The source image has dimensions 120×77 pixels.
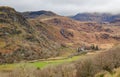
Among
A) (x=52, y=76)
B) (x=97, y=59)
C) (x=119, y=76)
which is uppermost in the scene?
(x=119, y=76)

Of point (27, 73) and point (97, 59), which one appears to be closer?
point (27, 73)

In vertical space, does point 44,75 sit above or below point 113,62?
below

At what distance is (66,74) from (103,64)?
1894 centimetres

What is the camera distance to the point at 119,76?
66.4 meters

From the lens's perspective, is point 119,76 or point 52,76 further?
point 52,76

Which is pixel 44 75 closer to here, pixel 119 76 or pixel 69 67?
pixel 69 67

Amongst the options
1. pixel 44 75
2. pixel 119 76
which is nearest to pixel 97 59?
pixel 44 75

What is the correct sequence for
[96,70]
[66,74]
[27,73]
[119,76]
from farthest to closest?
[66,74], [96,70], [27,73], [119,76]

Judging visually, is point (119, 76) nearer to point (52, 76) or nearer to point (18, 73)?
point (18, 73)

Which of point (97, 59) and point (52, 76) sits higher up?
point (97, 59)

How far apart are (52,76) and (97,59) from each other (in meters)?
22.1

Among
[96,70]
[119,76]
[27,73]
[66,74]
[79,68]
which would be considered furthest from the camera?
[66,74]

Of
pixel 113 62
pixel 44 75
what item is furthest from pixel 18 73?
pixel 113 62

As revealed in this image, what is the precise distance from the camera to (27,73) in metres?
85.6
